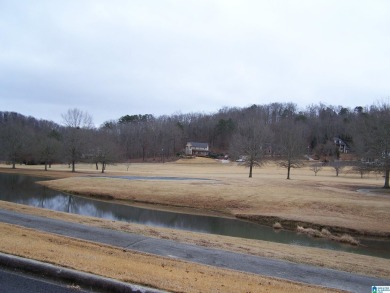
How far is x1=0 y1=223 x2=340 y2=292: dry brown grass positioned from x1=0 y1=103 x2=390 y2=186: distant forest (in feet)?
133

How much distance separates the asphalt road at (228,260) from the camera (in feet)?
33.4

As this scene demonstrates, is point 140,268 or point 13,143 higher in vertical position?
point 13,143

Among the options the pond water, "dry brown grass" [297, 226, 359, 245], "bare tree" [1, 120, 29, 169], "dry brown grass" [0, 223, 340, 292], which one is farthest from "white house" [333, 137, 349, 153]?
"dry brown grass" [0, 223, 340, 292]

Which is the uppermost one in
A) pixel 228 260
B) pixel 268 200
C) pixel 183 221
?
pixel 228 260

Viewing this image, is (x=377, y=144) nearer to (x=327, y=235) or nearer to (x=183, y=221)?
(x=327, y=235)

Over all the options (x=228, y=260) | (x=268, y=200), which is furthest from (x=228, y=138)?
(x=228, y=260)

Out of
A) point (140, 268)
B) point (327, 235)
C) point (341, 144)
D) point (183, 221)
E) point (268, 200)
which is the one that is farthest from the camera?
point (341, 144)

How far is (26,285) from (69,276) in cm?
76

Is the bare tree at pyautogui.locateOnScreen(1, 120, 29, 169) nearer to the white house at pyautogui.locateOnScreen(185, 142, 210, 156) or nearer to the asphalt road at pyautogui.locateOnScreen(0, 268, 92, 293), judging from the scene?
the white house at pyautogui.locateOnScreen(185, 142, 210, 156)

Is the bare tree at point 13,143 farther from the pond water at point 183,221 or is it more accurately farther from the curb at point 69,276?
the curb at point 69,276

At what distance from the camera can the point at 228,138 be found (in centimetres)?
14800

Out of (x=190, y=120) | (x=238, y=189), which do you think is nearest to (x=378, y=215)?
(x=238, y=189)

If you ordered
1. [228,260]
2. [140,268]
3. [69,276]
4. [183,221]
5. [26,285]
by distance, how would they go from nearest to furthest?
[26,285]
[69,276]
[140,268]
[228,260]
[183,221]

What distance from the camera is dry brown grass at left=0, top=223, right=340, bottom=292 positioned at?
735cm
